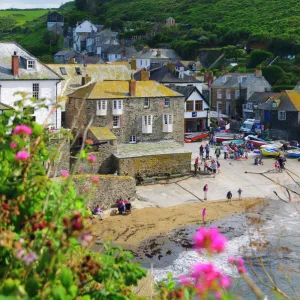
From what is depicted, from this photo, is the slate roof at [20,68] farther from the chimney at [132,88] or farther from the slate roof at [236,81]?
the slate roof at [236,81]

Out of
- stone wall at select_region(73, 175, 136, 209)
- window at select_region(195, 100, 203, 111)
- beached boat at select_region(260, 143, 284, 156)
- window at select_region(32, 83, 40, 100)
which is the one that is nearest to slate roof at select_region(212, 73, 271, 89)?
window at select_region(195, 100, 203, 111)

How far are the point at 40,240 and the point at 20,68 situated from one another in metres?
26.7

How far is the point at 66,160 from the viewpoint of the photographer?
2962 cm

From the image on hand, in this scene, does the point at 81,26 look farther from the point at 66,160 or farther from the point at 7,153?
the point at 7,153

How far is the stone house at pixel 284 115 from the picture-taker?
46.4 meters

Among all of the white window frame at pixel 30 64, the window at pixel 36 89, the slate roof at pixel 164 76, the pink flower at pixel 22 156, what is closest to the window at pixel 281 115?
the slate roof at pixel 164 76

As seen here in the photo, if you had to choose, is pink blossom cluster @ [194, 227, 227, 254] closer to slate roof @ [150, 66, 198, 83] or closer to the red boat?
the red boat

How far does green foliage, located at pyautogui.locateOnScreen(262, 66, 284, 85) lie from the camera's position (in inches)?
2564

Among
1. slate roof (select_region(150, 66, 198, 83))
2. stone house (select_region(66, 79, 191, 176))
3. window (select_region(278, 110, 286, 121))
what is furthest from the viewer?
slate roof (select_region(150, 66, 198, 83))

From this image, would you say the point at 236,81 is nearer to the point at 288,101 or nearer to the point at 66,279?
the point at 288,101

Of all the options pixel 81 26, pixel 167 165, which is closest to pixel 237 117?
pixel 167 165

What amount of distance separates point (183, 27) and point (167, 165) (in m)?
75.0

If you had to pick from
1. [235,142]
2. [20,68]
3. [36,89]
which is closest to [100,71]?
[36,89]

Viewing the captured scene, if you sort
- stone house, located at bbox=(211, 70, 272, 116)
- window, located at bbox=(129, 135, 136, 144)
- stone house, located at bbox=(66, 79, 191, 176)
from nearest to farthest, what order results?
stone house, located at bbox=(66, 79, 191, 176)
window, located at bbox=(129, 135, 136, 144)
stone house, located at bbox=(211, 70, 272, 116)
